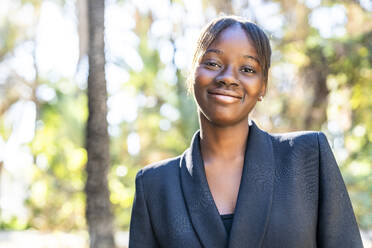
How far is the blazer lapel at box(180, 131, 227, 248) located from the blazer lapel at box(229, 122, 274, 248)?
2.4 inches

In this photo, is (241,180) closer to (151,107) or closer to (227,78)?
(227,78)

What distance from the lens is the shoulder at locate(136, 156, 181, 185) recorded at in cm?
187

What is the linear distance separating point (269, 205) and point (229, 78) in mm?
438

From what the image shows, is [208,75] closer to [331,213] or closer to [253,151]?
[253,151]

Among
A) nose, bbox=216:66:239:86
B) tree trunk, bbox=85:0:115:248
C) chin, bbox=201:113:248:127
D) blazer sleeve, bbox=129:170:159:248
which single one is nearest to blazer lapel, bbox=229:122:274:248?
chin, bbox=201:113:248:127

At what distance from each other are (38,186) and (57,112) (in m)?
2.36

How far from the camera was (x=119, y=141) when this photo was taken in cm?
1470

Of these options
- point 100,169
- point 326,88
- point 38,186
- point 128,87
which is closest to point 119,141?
point 128,87

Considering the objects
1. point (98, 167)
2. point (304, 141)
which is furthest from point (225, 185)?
point (98, 167)

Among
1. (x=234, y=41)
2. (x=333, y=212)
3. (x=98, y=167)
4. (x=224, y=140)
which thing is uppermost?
(x=234, y=41)

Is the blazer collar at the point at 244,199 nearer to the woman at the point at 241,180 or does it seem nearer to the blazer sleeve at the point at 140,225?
the woman at the point at 241,180

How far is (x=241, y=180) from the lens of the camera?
1.71m

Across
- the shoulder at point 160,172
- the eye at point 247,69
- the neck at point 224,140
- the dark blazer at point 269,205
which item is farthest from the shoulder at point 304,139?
the shoulder at point 160,172

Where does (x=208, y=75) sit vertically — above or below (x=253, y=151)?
above
